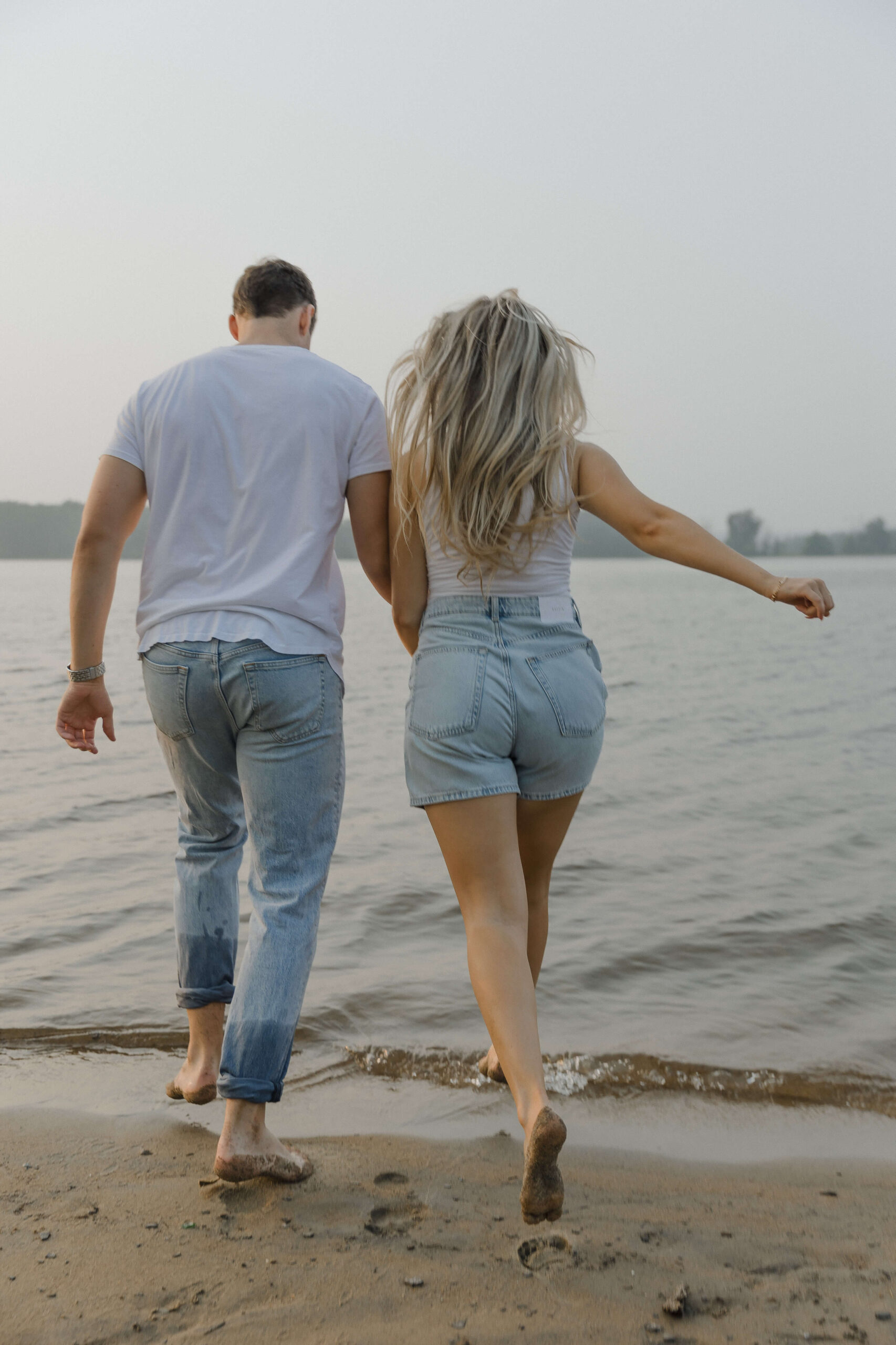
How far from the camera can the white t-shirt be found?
2295 millimetres

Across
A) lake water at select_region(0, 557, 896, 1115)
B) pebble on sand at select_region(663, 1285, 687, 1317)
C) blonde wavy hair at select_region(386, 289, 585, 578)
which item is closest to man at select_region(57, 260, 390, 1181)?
blonde wavy hair at select_region(386, 289, 585, 578)

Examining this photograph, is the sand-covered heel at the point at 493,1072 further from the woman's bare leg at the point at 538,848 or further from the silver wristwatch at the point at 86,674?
the silver wristwatch at the point at 86,674

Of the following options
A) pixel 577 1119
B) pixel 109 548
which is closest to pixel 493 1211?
pixel 577 1119

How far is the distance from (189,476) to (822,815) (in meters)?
5.34

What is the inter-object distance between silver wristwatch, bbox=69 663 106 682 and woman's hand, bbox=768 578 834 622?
1.61m

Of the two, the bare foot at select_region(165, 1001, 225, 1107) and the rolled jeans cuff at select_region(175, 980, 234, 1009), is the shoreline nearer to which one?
the bare foot at select_region(165, 1001, 225, 1107)

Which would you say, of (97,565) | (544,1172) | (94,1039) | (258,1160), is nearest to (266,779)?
(97,565)

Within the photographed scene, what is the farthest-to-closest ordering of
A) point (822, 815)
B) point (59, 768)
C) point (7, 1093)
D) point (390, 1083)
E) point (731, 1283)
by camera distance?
1. point (59, 768)
2. point (822, 815)
3. point (390, 1083)
4. point (7, 1093)
5. point (731, 1283)

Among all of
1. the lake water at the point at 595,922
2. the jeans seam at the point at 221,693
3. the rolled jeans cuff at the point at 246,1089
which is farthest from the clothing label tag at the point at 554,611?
the lake water at the point at 595,922

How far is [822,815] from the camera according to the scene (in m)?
6.56

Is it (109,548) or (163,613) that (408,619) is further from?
(109,548)

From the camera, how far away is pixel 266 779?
7.51ft

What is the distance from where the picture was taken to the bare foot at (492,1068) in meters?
2.90

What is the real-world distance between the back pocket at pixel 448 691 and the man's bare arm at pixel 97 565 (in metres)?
0.73
